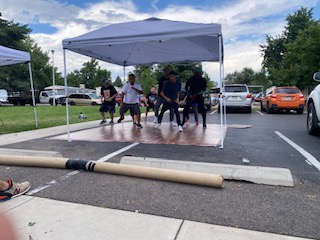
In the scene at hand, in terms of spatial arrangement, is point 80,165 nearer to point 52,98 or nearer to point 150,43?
point 150,43

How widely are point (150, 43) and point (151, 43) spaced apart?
1.5 inches

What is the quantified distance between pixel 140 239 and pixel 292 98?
Answer: 1526cm

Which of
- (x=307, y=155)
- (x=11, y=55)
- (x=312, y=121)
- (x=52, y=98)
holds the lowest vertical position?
(x=307, y=155)

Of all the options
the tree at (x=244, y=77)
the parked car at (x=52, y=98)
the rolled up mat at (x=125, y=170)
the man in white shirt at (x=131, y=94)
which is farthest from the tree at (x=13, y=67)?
the tree at (x=244, y=77)

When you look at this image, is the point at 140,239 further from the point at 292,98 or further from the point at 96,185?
the point at 292,98

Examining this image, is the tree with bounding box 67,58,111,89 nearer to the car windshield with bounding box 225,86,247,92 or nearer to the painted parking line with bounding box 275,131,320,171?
the car windshield with bounding box 225,86,247,92

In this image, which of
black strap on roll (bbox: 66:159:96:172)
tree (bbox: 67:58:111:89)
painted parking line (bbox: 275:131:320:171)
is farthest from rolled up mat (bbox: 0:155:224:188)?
tree (bbox: 67:58:111:89)

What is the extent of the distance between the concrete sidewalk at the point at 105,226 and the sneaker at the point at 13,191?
0.68 ft

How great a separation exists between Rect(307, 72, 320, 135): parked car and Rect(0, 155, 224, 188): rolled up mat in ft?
15.0

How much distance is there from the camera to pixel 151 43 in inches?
376

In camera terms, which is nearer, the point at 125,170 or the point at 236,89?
the point at 125,170

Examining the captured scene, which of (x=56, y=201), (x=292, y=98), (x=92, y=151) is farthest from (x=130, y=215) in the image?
(x=292, y=98)

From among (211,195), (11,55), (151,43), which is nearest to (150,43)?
(151,43)

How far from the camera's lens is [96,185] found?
3.67m
